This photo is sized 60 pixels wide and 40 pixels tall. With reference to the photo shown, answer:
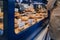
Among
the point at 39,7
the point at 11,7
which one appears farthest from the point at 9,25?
the point at 39,7

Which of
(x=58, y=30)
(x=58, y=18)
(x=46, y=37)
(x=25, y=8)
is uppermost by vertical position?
(x=25, y=8)

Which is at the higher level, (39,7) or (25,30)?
(39,7)

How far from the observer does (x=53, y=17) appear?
2021mm

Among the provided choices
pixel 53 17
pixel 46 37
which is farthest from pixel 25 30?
pixel 46 37

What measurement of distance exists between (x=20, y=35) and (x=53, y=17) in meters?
0.79

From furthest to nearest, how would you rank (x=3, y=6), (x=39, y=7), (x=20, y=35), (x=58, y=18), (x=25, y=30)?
(x=39, y=7) → (x=58, y=18) → (x=25, y=30) → (x=20, y=35) → (x=3, y=6)

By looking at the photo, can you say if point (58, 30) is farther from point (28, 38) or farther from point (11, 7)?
point (11, 7)

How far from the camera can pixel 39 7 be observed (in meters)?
2.79

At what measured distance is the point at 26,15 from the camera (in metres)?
2.04

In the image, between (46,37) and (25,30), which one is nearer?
(25,30)

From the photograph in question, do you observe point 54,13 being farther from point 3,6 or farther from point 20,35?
point 3,6

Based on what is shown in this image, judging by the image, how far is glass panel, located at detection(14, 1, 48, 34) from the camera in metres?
1.49

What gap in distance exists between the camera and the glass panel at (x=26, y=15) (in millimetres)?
Result: 1486

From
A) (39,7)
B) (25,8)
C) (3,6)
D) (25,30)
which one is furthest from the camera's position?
(39,7)
